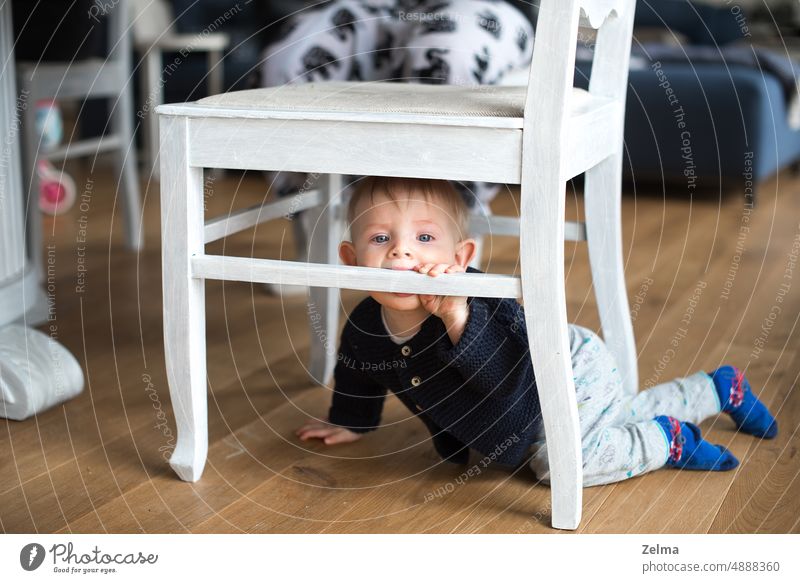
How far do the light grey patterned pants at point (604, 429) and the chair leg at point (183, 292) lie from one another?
0.37m

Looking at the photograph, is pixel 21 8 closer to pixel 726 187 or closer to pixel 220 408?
pixel 220 408

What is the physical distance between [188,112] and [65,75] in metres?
1.11

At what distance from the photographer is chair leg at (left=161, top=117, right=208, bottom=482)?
0.94 m

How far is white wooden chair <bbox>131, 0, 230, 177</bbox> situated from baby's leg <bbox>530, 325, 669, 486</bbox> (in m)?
2.33

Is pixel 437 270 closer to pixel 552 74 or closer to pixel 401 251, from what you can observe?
pixel 401 251

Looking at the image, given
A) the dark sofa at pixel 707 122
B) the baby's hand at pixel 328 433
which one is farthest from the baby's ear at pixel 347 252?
the dark sofa at pixel 707 122

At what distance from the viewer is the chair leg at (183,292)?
37.0 inches

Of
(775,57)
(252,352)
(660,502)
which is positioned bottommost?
(660,502)

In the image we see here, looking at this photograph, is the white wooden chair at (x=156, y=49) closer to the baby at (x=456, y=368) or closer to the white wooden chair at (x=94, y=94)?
the white wooden chair at (x=94, y=94)

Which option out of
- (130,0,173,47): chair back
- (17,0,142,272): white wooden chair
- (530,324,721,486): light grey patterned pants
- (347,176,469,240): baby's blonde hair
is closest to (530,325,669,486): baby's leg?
(530,324,721,486): light grey patterned pants

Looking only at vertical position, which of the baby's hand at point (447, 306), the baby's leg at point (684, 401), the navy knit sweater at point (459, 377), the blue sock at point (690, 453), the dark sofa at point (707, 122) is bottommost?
the blue sock at point (690, 453)

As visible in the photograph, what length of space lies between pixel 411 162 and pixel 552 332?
203 mm

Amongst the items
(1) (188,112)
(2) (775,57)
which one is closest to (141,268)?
(1) (188,112)

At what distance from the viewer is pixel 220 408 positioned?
1.26 m
